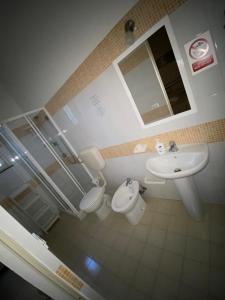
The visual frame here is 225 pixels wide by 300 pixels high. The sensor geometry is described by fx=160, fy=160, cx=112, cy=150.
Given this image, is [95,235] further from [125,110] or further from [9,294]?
[125,110]

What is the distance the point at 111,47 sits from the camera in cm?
165

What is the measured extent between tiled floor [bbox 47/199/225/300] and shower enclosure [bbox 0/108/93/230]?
86 centimetres

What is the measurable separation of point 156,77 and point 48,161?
8.84 ft

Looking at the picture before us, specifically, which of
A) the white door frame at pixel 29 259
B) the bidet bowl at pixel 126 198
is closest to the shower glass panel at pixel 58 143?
the bidet bowl at pixel 126 198

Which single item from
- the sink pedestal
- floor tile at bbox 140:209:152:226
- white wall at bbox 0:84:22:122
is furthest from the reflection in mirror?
white wall at bbox 0:84:22:122

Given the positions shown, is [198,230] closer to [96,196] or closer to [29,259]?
[96,196]

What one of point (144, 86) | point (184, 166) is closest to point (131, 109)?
point (144, 86)

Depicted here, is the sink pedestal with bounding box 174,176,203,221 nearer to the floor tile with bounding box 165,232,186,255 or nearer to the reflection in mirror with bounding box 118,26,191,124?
the floor tile with bounding box 165,232,186,255

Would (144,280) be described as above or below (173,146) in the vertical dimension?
below

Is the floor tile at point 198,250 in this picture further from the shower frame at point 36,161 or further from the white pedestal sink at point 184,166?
the shower frame at point 36,161

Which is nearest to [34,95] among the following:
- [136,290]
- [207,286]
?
[136,290]

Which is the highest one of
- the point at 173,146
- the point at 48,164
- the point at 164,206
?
the point at 48,164

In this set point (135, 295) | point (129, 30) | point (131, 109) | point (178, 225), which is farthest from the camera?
point (178, 225)

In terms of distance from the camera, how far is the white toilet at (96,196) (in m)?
2.62
